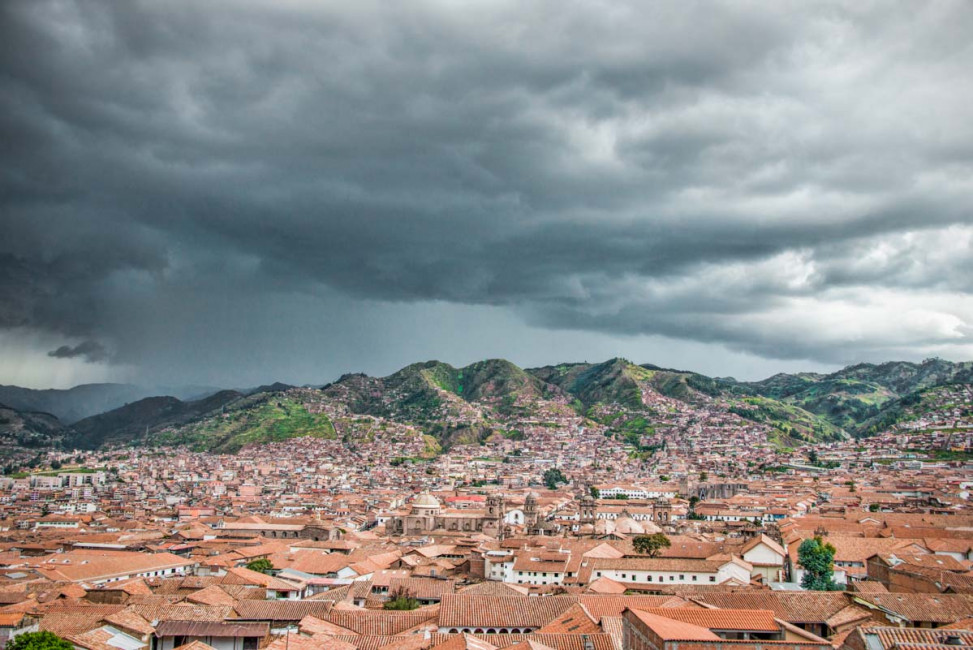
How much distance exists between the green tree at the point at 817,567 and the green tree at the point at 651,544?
963 centimetres

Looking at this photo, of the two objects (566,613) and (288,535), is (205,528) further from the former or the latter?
(566,613)

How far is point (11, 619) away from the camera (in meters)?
29.2

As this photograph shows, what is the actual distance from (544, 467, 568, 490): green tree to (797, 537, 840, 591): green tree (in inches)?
3503

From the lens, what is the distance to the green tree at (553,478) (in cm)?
13350

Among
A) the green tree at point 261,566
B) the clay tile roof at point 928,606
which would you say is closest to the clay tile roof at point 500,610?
the clay tile roof at point 928,606

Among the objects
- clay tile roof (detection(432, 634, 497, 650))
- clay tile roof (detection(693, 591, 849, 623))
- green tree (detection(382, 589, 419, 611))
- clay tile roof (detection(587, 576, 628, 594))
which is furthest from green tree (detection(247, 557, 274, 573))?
clay tile roof (detection(693, 591, 849, 623))

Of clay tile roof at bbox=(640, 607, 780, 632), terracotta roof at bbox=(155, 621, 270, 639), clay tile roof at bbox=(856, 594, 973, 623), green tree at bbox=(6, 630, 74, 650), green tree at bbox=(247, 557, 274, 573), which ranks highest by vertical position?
clay tile roof at bbox=(640, 607, 780, 632)

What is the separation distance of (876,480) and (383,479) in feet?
272

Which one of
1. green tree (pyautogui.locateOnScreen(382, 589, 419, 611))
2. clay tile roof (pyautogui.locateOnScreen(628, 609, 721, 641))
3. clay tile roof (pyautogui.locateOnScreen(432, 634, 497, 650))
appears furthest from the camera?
green tree (pyautogui.locateOnScreen(382, 589, 419, 611))

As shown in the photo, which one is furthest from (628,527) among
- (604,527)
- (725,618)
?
(725,618)

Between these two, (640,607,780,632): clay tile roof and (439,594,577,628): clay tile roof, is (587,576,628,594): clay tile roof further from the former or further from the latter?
(640,607,780,632): clay tile roof

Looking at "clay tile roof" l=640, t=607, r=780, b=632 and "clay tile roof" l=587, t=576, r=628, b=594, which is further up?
"clay tile roof" l=640, t=607, r=780, b=632

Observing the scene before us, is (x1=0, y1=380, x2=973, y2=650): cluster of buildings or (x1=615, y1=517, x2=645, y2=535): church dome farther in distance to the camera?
(x1=615, y1=517, x2=645, y2=535): church dome

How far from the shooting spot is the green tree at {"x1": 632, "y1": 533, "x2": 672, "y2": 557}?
5062 cm
